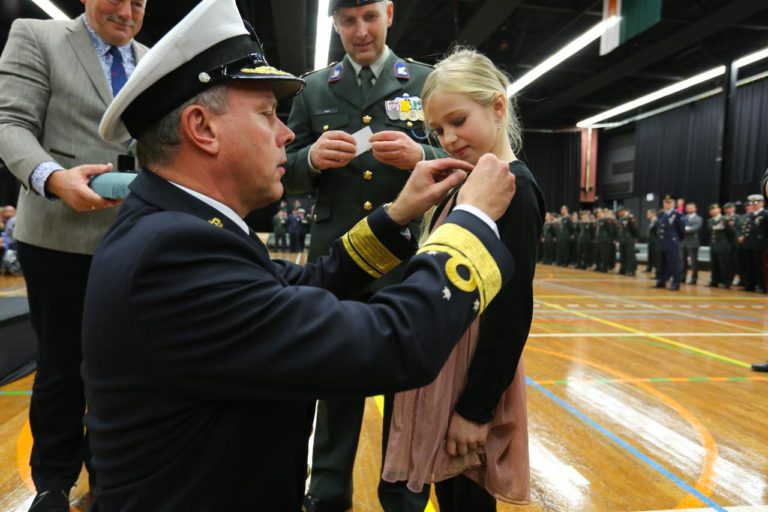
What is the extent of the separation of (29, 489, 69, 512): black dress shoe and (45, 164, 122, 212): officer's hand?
0.92 metres

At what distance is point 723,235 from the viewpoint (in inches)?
400

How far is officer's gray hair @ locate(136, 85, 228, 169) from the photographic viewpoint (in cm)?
86

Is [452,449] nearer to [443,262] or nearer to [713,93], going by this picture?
[443,262]

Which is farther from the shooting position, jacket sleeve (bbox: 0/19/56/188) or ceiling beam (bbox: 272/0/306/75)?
ceiling beam (bbox: 272/0/306/75)

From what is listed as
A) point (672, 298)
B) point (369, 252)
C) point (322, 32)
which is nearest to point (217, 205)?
point (369, 252)

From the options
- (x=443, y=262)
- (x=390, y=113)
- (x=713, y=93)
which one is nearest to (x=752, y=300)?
(x=390, y=113)

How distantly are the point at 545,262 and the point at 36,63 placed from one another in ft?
60.5

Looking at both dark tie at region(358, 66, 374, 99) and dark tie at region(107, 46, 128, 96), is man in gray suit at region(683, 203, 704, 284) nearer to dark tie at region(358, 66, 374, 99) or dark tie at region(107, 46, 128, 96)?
dark tie at region(358, 66, 374, 99)

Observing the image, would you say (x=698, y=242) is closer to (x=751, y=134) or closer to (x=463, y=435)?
(x=751, y=134)

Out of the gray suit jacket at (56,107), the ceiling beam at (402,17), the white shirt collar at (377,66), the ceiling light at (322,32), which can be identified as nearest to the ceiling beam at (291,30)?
the ceiling light at (322,32)

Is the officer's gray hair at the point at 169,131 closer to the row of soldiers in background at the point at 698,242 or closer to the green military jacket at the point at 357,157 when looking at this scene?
the green military jacket at the point at 357,157

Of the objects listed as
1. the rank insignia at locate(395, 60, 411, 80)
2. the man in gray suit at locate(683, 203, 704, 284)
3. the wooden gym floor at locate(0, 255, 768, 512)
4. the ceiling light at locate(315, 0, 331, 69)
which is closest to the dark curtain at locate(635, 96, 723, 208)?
the man in gray suit at locate(683, 203, 704, 284)

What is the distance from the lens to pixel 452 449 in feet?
3.89

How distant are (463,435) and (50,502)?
1324 mm
